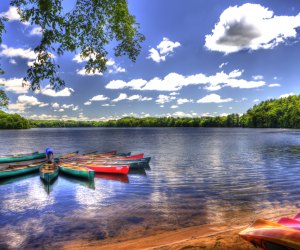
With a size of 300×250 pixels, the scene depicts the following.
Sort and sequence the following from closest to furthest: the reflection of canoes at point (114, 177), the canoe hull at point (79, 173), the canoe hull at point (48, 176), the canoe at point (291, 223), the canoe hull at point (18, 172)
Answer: the canoe at point (291, 223) < the canoe hull at point (48, 176) < the canoe hull at point (79, 173) < the reflection of canoes at point (114, 177) < the canoe hull at point (18, 172)

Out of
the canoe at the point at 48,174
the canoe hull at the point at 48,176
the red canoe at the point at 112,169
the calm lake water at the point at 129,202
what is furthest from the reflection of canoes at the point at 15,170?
the red canoe at the point at 112,169

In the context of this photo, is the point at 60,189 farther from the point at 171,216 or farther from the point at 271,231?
the point at 271,231

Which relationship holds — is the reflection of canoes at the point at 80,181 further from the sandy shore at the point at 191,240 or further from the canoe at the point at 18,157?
the canoe at the point at 18,157

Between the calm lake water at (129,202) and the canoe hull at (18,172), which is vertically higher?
the canoe hull at (18,172)

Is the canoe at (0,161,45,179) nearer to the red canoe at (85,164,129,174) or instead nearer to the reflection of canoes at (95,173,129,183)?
the red canoe at (85,164,129,174)

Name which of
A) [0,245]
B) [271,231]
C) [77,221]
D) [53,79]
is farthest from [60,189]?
[271,231]

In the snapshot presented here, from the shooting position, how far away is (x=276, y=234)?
Answer: 7340 millimetres

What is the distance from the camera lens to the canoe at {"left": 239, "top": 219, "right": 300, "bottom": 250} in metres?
7.00

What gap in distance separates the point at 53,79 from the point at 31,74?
27.6 inches

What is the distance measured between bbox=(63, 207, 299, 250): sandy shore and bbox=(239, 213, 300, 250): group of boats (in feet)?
5.10

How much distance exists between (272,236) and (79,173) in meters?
23.7

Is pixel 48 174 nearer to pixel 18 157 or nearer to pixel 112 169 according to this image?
pixel 112 169

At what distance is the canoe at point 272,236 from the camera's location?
700cm

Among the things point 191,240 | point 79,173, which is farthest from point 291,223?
point 79,173
